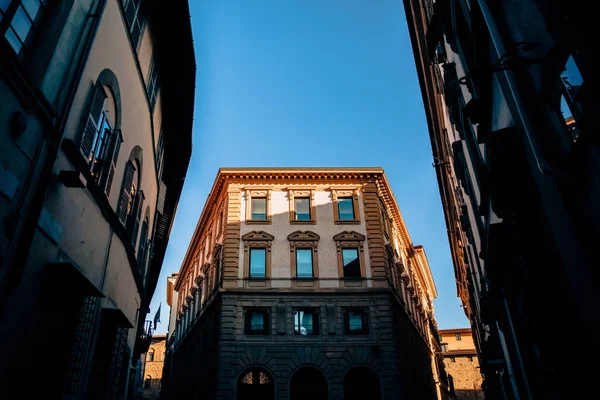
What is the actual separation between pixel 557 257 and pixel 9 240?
6876 mm

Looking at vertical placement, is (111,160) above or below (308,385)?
above

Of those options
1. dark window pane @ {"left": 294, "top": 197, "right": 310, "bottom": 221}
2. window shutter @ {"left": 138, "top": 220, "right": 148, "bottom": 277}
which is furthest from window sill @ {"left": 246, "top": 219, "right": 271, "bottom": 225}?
window shutter @ {"left": 138, "top": 220, "right": 148, "bottom": 277}

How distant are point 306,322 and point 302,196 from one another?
8288mm

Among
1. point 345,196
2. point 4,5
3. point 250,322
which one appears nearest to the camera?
point 4,5

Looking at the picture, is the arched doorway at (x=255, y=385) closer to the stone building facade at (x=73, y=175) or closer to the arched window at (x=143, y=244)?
the arched window at (x=143, y=244)

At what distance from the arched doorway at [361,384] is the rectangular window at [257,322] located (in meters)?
5.17

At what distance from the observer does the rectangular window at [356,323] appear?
23.6m

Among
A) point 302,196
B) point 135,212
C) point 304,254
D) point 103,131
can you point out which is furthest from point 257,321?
point 103,131

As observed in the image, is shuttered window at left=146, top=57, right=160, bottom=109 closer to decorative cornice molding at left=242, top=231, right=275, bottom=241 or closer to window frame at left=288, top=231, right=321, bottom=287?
decorative cornice molding at left=242, top=231, right=275, bottom=241

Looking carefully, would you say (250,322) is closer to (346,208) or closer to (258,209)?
(258,209)

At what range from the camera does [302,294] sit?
24.1 metres

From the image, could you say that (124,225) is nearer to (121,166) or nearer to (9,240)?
(121,166)

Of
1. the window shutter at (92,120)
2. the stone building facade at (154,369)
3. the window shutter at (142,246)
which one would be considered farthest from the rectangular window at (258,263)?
the stone building facade at (154,369)

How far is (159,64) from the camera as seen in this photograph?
1253cm
